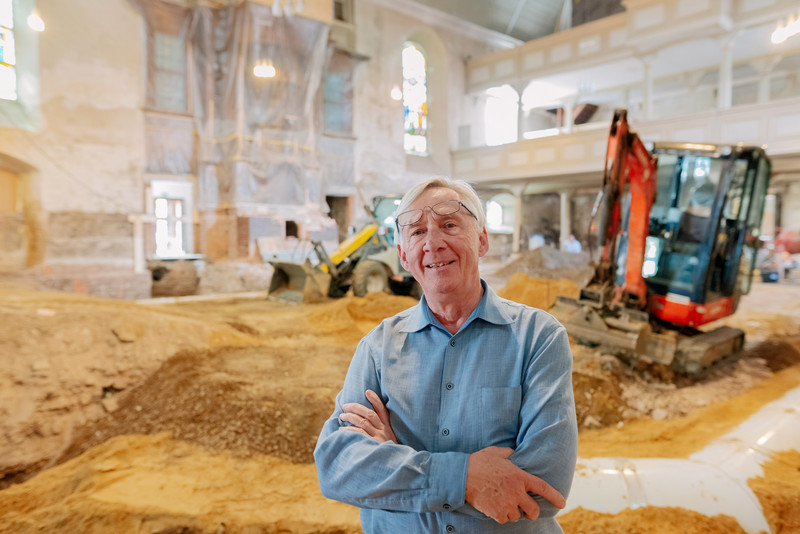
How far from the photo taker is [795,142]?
9.43 meters

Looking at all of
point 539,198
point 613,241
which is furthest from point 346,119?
point 613,241

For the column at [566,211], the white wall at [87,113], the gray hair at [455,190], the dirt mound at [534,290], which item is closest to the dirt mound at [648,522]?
the gray hair at [455,190]

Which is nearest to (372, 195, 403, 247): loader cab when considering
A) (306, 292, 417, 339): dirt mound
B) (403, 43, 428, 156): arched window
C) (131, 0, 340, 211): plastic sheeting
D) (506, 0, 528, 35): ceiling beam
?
(306, 292, 417, 339): dirt mound

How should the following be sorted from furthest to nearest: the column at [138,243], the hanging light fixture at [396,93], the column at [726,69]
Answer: the hanging light fixture at [396,93] → the column at [726,69] → the column at [138,243]

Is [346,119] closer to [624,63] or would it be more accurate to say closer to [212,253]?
[212,253]

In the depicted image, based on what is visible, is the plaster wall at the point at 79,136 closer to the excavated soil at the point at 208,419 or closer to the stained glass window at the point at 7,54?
the stained glass window at the point at 7,54

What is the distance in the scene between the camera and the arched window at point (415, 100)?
1571cm

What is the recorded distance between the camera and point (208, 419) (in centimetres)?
374

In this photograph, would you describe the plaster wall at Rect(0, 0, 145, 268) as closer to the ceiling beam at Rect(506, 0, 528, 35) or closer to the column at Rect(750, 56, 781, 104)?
the ceiling beam at Rect(506, 0, 528, 35)

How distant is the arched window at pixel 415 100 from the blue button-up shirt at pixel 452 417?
1478 centimetres

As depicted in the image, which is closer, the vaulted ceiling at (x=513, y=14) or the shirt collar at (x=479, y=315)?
the shirt collar at (x=479, y=315)

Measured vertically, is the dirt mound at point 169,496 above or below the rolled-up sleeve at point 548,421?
below

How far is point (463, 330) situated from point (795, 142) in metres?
11.2

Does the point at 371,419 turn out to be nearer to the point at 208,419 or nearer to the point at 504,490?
the point at 504,490
